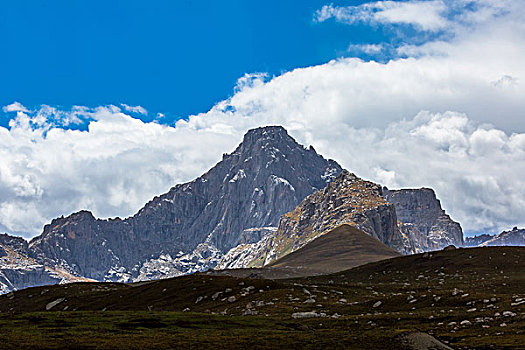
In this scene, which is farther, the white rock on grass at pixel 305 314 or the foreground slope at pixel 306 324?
the white rock on grass at pixel 305 314

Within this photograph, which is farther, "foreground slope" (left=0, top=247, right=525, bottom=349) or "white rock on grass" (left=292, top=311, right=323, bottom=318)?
"white rock on grass" (left=292, top=311, right=323, bottom=318)

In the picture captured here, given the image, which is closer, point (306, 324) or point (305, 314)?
point (306, 324)

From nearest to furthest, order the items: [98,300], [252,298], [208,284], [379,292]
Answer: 1. [252,298]
2. [379,292]
3. [208,284]
4. [98,300]

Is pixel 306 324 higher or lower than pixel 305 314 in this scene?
lower

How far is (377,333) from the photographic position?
82.1 m

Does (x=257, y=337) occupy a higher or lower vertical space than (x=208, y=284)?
lower

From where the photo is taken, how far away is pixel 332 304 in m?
135

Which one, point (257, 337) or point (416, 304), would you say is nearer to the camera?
point (257, 337)

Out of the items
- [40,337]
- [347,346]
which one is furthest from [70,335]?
[347,346]

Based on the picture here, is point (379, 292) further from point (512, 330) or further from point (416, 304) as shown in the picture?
point (512, 330)

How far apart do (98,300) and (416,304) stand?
11765cm

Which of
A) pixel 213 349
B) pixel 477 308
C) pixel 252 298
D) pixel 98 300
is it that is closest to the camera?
pixel 213 349

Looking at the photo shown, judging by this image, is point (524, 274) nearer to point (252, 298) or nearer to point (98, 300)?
point (252, 298)

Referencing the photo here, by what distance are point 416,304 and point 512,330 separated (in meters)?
41.0
